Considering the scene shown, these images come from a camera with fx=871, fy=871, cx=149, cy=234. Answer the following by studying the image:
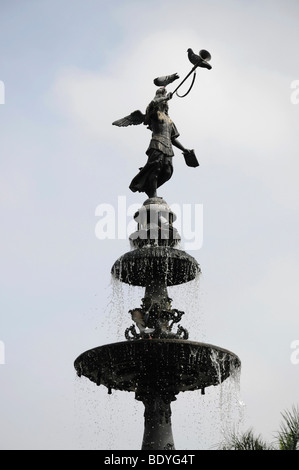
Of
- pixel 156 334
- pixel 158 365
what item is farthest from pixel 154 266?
pixel 158 365

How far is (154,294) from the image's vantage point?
68.5ft

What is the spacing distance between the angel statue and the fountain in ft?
0.08

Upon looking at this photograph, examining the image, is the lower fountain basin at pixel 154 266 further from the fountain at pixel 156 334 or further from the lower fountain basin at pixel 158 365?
the lower fountain basin at pixel 158 365

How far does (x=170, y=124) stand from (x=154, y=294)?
486 centimetres

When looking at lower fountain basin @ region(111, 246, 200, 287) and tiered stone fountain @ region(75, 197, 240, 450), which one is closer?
tiered stone fountain @ region(75, 197, 240, 450)

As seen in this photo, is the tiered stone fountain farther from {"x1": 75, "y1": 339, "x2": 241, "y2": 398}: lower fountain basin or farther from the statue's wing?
the statue's wing

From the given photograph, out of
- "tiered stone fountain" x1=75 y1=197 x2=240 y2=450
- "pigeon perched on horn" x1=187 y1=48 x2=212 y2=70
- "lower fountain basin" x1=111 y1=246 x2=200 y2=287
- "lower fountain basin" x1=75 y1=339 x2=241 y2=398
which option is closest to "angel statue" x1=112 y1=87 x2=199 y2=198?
"tiered stone fountain" x1=75 y1=197 x2=240 y2=450

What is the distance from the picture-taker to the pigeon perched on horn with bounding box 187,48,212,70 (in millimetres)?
22016

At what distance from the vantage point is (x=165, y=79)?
22.9 meters

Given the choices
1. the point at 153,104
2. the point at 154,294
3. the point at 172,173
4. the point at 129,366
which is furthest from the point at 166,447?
the point at 153,104

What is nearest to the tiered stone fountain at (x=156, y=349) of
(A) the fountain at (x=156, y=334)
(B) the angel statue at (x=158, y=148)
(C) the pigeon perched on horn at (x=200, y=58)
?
(A) the fountain at (x=156, y=334)

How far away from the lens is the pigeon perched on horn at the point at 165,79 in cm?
2280

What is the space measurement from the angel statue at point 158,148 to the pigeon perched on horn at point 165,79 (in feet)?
0.47
